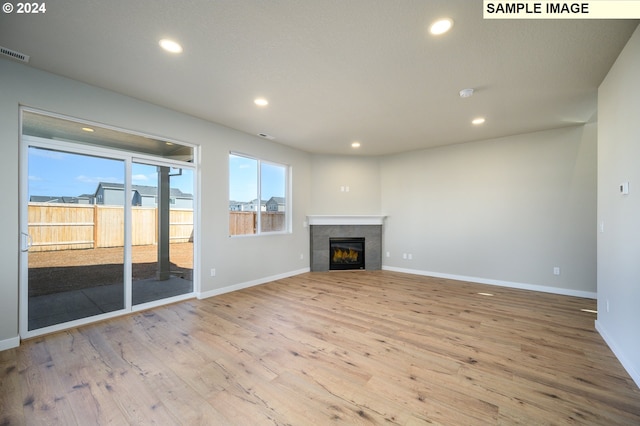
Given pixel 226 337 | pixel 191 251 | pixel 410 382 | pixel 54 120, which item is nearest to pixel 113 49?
pixel 54 120

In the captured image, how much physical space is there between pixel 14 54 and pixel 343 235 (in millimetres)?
5417

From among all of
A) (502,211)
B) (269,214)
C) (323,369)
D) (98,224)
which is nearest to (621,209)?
(502,211)

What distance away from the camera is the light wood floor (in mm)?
1660

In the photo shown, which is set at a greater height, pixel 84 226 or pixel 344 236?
pixel 84 226

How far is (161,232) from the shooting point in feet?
12.1

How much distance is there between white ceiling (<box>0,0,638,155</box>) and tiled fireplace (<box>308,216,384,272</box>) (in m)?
2.77

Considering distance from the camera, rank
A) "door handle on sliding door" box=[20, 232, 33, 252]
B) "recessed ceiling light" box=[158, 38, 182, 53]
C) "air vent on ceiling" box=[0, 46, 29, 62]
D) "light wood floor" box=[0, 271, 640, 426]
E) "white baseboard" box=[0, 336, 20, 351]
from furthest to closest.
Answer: "door handle on sliding door" box=[20, 232, 33, 252], "white baseboard" box=[0, 336, 20, 351], "air vent on ceiling" box=[0, 46, 29, 62], "recessed ceiling light" box=[158, 38, 182, 53], "light wood floor" box=[0, 271, 640, 426]

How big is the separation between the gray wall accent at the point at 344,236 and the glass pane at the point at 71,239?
365 centimetres

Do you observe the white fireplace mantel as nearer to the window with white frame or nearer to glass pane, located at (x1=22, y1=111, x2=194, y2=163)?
the window with white frame

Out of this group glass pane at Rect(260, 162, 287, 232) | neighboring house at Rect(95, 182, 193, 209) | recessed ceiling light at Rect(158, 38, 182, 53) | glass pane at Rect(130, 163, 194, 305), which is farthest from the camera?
glass pane at Rect(260, 162, 287, 232)

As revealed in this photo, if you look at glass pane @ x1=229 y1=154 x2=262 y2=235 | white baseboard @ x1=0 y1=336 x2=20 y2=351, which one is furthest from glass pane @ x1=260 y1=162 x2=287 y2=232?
white baseboard @ x1=0 y1=336 x2=20 y2=351

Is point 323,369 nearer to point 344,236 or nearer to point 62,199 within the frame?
point 62,199

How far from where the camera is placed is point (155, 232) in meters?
3.60

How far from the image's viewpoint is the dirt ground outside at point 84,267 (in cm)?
275
